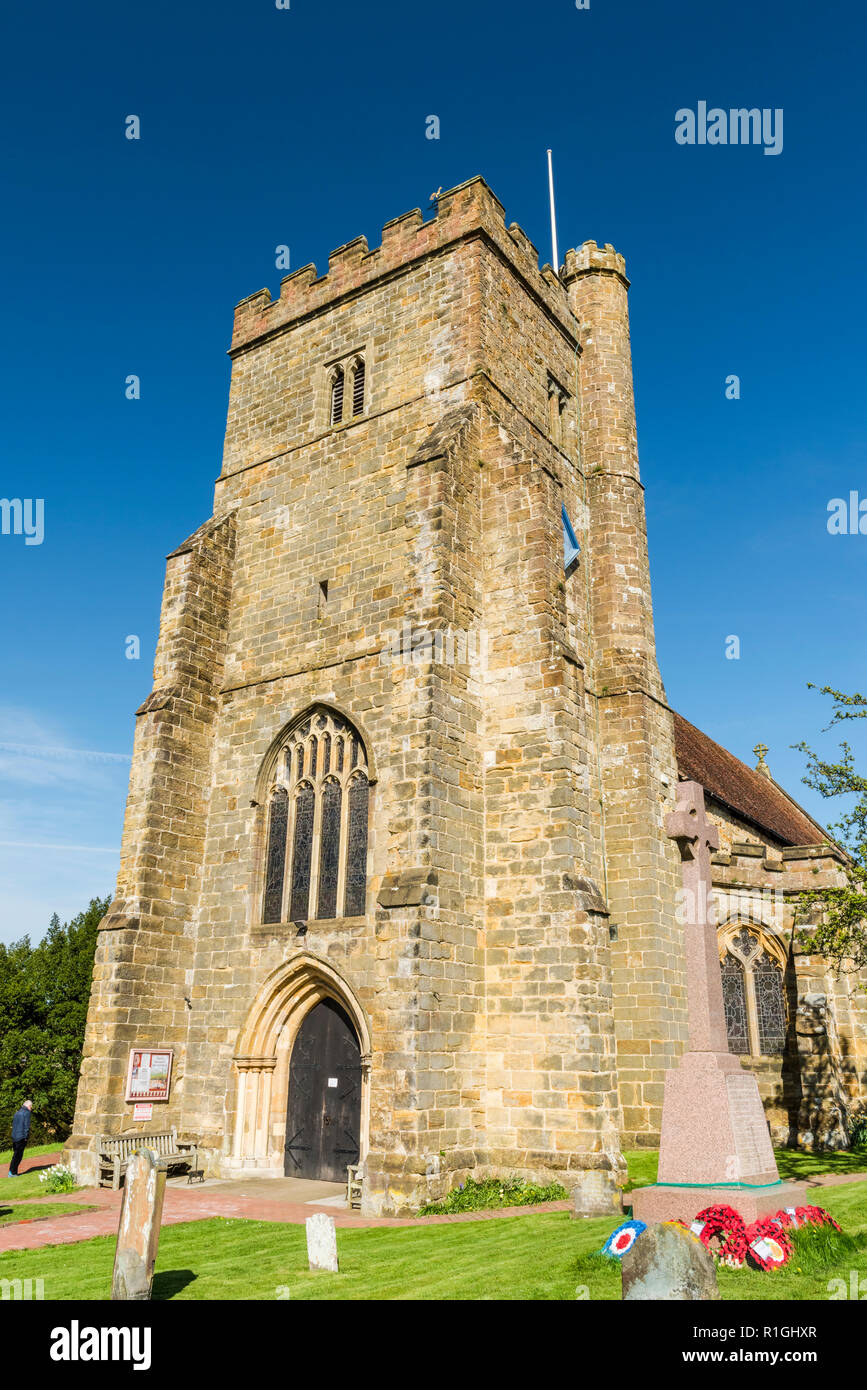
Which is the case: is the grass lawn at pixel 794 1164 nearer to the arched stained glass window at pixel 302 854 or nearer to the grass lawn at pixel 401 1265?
the grass lawn at pixel 401 1265


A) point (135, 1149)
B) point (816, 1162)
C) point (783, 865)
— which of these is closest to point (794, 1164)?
point (816, 1162)

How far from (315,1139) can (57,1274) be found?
642 cm

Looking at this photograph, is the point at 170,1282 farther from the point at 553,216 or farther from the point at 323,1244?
the point at 553,216

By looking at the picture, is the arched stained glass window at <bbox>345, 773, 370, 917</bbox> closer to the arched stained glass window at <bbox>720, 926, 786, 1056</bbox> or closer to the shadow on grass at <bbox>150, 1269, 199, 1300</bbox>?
the shadow on grass at <bbox>150, 1269, 199, 1300</bbox>

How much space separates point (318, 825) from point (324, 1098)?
422cm

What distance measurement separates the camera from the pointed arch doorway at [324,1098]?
46.0ft

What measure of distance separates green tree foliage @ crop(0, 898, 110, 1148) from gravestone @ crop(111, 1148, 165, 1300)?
1021 inches

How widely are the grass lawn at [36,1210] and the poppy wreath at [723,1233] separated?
27.2ft

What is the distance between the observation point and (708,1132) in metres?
8.46

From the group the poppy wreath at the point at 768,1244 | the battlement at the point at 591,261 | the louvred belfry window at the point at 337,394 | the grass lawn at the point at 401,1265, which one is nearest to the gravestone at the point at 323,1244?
the grass lawn at the point at 401,1265

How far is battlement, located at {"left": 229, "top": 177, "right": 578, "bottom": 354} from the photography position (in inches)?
698

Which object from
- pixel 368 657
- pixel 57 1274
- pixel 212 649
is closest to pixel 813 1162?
pixel 368 657

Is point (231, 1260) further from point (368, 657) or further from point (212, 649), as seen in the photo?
point (212, 649)

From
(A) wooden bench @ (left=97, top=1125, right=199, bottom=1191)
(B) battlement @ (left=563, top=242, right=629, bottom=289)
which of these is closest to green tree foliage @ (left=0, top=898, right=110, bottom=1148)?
(A) wooden bench @ (left=97, top=1125, right=199, bottom=1191)
